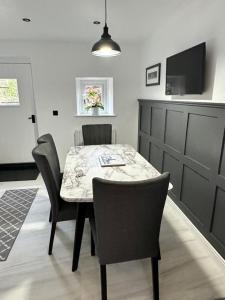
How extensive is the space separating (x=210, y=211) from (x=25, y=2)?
270 centimetres

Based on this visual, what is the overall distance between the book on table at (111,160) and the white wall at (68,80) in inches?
73.3

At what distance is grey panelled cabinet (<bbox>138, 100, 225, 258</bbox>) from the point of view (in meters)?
1.80

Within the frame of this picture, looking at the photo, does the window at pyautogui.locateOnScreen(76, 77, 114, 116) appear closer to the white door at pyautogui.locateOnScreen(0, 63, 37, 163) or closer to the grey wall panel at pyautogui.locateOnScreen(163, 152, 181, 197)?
the white door at pyautogui.locateOnScreen(0, 63, 37, 163)

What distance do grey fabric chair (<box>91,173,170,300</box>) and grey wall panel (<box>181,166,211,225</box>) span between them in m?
0.85

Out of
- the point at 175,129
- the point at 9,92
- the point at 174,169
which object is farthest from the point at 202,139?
the point at 9,92

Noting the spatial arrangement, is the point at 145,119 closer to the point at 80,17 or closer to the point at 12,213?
the point at 80,17

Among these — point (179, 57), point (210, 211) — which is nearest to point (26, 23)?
point (179, 57)

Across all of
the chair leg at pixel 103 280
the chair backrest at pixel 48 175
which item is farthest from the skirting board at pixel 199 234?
the chair backrest at pixel 48 175

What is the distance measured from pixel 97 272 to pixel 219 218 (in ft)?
3.74

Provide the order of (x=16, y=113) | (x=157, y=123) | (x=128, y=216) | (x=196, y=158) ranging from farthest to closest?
(x=16, y=113), (x=157, y=123), (x=196, y=158), (x=128, y=216)

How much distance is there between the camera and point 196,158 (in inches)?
84.3

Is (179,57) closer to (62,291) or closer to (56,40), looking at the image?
(56,40)

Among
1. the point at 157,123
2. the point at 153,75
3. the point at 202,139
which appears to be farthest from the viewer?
the point at 153,75

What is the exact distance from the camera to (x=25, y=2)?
6.77 ft
